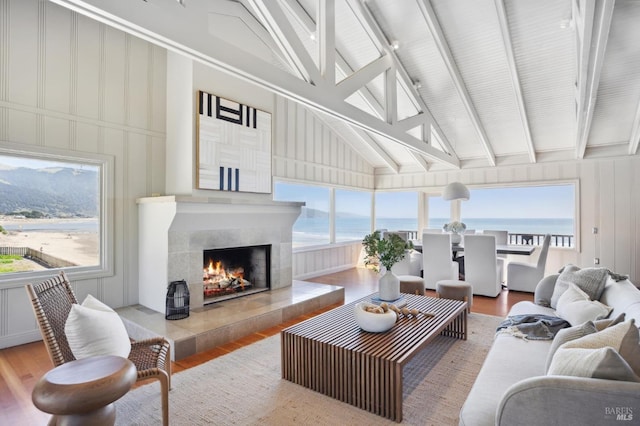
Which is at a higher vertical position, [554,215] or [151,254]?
[554,215]

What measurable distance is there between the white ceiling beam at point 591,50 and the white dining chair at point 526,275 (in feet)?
7.05

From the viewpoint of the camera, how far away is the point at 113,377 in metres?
1.71

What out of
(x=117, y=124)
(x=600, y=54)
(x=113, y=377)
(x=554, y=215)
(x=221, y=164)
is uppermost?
(x=600, y=54)

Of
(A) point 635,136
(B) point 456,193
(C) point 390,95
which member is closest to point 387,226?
(B) point 456,193

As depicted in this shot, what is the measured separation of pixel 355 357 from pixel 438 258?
3.85m

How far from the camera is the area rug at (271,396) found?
2320mm

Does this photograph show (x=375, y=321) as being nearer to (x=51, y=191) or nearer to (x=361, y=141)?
(x=51, y=191)

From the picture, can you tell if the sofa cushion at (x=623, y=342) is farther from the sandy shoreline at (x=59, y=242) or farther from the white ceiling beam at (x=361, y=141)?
the white ceiling beam at (x=361, y=141)

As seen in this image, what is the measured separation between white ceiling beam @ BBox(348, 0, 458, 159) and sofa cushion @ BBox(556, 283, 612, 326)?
3.99 meters

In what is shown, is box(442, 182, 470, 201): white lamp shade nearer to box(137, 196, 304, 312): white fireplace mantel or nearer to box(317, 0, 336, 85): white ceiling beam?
box(137, 196, 304, 312): white fireplace mantel

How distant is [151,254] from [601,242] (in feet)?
26.2

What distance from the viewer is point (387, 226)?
9.66 meters

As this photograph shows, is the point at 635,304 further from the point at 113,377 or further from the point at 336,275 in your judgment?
the point at 336,275

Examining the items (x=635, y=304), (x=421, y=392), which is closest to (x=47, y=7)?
(x=421, y=392)
